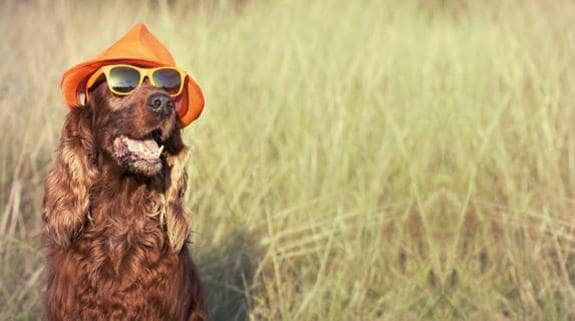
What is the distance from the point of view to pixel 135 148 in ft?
14.2

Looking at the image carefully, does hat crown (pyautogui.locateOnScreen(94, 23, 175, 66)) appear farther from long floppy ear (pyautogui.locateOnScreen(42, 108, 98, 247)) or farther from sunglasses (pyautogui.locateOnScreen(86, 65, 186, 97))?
long floppy ear (pyautogui.locateOnScreen(42, 108, 98, 247))

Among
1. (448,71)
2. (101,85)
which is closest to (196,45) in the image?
(448,71)

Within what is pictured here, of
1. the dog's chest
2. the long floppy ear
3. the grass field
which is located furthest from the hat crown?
the grass field

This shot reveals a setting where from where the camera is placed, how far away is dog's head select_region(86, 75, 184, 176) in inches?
167

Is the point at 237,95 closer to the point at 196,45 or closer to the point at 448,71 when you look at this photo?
the point at 196,45

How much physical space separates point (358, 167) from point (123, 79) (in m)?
2.88

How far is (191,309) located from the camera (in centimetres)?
454

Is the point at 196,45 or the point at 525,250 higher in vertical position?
the point at 196,45

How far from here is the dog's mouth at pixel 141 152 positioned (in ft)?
14.0

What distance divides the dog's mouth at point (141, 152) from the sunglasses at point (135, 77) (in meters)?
0.20

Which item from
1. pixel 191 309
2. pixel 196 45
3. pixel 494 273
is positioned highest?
pixel 196 45

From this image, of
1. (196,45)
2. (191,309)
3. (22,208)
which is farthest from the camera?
(196,45)

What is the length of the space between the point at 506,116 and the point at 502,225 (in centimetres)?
122

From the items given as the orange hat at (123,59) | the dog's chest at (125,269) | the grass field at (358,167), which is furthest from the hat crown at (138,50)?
the grass field at (358,167)
